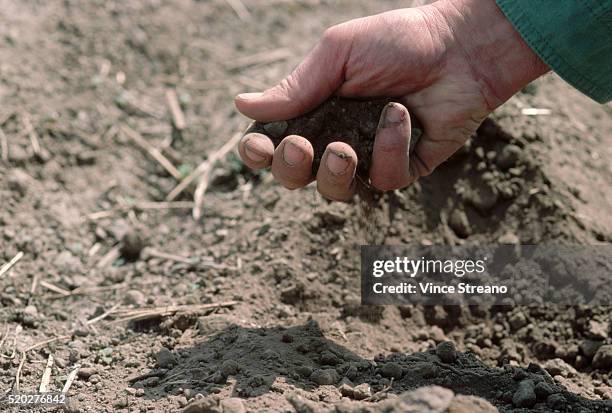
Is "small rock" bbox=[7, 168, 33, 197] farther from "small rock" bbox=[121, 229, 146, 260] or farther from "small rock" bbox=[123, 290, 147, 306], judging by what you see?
"small rock" bbox=[123, 290, 147, 306]

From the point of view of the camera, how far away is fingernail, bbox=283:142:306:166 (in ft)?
8.91

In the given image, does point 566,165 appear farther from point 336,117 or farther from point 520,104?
point 336,117

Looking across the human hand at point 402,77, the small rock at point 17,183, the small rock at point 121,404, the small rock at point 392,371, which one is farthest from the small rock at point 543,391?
the small rock at point 17,183

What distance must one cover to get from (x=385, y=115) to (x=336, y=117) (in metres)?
0.23


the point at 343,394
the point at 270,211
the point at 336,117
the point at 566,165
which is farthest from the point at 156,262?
the point at 566,165

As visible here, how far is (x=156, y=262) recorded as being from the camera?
3498 mm

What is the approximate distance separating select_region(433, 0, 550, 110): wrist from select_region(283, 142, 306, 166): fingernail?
73cm

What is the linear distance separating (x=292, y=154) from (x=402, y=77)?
55 cm

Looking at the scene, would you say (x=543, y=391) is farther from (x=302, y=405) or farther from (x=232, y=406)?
(x=232, y=406)

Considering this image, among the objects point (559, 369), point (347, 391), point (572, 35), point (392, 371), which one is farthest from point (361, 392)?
point (572, 35)

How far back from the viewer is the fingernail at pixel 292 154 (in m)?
2.72

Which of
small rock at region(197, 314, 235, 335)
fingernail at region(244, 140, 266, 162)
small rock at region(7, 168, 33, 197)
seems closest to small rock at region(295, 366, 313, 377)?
small rock at region(197, 314, 235, 335)

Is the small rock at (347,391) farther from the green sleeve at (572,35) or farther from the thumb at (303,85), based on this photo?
the green sleeve at (572,35)

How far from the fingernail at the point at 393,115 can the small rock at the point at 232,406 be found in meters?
1.10
